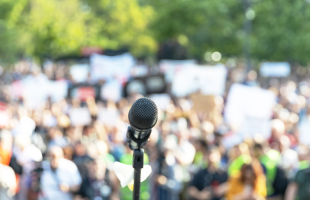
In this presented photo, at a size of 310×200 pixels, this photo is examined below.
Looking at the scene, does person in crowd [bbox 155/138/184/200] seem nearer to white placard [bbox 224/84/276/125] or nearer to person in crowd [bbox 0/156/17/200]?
person in crowd [bbox 0/156/17/200]

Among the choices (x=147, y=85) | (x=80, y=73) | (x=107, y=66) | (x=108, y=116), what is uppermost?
(x=107, y=66)

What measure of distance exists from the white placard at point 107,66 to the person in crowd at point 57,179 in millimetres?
7658

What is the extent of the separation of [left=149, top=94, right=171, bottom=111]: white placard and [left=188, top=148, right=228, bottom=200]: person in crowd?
5.60 metres

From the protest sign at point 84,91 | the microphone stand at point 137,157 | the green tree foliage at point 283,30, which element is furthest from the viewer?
the green tree foliage at point 283,30

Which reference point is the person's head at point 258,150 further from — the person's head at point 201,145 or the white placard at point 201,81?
the white placard at point 201,81

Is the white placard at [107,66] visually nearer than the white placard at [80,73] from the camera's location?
Yes

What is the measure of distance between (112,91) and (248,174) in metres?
7.50

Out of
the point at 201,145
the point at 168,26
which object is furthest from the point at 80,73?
the point at 168,26

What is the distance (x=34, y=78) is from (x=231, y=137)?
638 centimetres

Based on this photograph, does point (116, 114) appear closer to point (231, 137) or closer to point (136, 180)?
point (231, 137)

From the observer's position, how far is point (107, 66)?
1320cm

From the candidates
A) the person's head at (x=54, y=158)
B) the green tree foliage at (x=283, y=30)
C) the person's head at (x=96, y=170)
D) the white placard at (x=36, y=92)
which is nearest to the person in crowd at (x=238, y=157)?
the person's head at (x=96, y=170)

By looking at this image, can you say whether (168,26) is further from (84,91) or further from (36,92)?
(36,92)

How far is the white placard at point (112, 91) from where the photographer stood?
11398 mm
